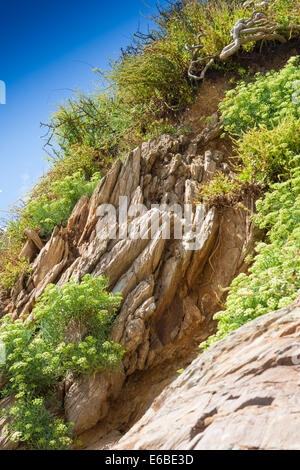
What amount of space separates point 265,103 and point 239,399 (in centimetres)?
546

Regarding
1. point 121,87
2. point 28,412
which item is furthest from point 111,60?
point 28,412

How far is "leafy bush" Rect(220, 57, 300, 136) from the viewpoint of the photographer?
6281 millimetres

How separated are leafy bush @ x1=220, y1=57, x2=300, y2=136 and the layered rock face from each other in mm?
644

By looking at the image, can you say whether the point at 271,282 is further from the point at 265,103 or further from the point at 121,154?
the point at 121,154

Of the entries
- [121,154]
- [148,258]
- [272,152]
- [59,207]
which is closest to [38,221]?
[59,207]

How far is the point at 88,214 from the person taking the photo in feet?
22.1

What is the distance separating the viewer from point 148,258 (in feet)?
17.9

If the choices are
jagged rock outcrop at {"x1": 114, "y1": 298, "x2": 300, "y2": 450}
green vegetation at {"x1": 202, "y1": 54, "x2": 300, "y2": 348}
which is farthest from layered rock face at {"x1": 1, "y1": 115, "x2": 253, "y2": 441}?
jagged rock outcrop at {"x1": 114, "y1": 298, "x2": 300, "y2": 450}

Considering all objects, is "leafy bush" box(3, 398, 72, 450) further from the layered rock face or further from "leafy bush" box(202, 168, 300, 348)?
"leafy bush" box(202, 168, 300, 348)
